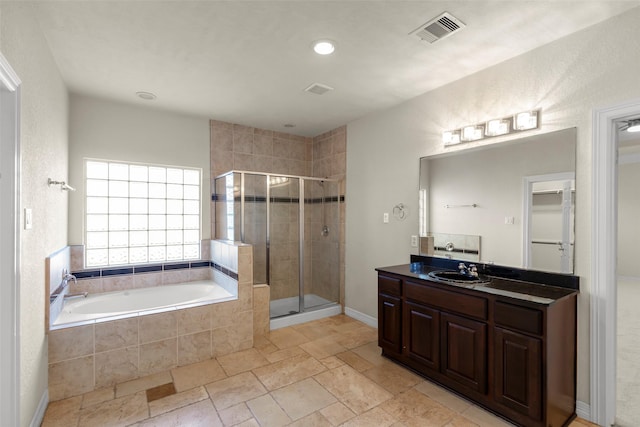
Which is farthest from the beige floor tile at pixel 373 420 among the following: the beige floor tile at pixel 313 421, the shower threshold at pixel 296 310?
the shower threshold at pixel 296 310

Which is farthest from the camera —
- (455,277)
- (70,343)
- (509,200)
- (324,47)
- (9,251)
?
(455,277)

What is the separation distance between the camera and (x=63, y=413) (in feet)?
7.06

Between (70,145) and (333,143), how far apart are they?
3022mm

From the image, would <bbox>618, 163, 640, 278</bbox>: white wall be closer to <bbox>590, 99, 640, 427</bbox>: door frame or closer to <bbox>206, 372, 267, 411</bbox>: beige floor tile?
<bbox>590, 99, 640, 427</bbox>: door frame

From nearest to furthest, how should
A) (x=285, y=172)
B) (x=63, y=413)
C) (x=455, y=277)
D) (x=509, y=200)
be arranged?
(x=63, y=413)
(x=509, y=200)
(x=455, y=277)
(x=285, y=172)

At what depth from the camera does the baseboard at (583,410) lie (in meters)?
2.03

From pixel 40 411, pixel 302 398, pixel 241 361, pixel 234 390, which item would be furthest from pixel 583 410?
pixel 40 411

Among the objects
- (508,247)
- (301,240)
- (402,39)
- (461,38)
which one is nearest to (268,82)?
(402,39)

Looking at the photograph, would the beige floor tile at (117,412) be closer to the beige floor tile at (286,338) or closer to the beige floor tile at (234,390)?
the beige floor tile at (234,390)

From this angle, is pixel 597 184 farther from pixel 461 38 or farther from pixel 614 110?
pixel 461 38

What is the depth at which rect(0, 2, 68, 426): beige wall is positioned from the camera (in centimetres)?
169

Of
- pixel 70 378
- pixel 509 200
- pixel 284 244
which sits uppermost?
pixel 509 200

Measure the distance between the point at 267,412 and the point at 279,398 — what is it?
0.56 ft

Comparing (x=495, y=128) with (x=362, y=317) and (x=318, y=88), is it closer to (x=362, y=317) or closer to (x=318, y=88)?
(x=318, y=88)
